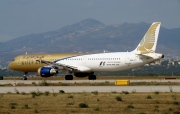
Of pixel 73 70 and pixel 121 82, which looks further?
pixel 73 70

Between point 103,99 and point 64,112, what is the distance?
8.78m

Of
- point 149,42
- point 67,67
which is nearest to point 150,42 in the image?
point 149,42

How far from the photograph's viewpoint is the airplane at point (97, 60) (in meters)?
81.7

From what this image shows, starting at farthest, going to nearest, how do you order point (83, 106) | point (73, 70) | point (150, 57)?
point (73, 70) → point (150, 57) → point (83, 106)

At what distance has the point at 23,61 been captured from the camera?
93250 mm

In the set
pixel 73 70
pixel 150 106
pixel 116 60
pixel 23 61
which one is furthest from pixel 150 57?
pixel 150 106

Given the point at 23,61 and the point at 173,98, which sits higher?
the point at 23,61

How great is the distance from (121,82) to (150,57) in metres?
14.6

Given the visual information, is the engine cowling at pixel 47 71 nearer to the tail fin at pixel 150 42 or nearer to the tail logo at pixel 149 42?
the tail fin at pixel 150 42

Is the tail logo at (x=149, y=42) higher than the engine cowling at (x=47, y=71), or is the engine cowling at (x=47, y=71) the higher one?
the tail logo at (x=149, y=42)

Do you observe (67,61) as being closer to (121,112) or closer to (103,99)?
(103,99)

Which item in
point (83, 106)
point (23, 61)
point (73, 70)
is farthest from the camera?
point (23, 61)

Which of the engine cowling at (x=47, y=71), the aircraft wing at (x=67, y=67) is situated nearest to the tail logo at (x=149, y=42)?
the aircraft wing at (x=67, y=67)

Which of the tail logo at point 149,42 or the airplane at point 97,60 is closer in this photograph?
the airplane at point 97,60
